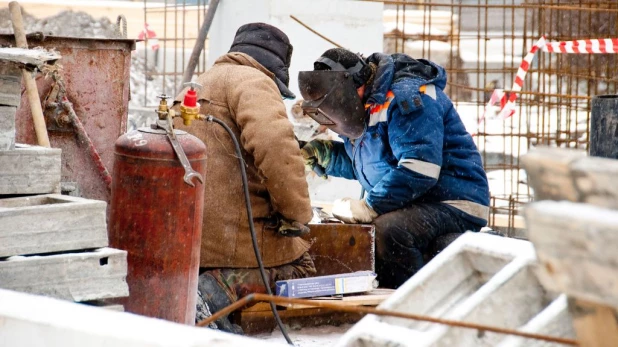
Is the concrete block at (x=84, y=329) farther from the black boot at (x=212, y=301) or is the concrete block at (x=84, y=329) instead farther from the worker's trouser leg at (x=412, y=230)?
the worker's trouser leg at (x=412, y=230)

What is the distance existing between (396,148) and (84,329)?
11.4 feet

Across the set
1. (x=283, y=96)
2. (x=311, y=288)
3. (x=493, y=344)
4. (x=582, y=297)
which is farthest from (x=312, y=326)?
(x=582, y=297)

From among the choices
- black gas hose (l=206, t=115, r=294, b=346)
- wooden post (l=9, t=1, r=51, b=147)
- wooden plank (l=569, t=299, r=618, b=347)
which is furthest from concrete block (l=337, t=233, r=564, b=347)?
wooden post (l=9, t=1, r=51, b=147)

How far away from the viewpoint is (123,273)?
420cm

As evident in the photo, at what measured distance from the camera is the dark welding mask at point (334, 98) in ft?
20.1

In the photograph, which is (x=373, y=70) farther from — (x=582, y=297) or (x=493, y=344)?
(x=582, y=297)

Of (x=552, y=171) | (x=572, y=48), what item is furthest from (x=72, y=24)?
(x=552, y=171)

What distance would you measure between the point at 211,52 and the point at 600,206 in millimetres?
7752

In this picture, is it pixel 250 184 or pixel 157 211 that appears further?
pixel 250 184

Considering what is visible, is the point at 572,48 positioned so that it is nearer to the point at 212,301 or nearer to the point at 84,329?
the point at 212,301

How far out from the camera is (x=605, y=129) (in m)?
4.61

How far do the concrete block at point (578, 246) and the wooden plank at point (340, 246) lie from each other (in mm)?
3858

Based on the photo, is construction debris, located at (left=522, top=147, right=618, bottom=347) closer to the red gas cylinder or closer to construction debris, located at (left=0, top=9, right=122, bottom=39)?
the red gas cylinder

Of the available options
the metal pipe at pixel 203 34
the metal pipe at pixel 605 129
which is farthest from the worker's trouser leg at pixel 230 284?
the metal pipe at pixel 203 34
